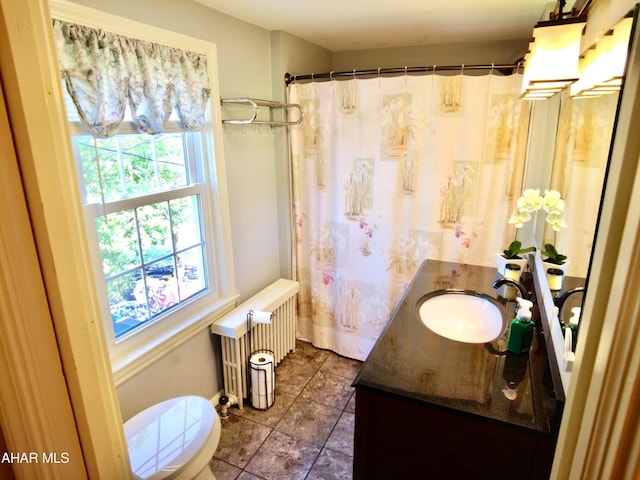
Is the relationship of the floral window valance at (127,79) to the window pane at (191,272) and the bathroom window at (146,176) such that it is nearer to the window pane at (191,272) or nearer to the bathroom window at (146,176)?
the bathroom window at (146,176)

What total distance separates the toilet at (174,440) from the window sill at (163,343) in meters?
0.22

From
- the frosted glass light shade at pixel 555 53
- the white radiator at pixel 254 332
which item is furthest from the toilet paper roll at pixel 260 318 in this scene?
the frosted glass light shade at pixel 555 53

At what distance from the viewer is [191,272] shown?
219 cm

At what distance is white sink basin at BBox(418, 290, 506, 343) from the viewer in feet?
5.68

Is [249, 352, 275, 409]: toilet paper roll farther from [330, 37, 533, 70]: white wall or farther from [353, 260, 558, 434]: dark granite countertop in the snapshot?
[330, 37, 533, 70]: white wall

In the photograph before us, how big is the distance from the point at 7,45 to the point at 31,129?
0.09 metres

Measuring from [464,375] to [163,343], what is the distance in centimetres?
144

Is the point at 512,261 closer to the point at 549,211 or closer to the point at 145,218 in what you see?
the point at 549,211

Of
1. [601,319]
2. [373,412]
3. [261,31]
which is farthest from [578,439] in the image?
[261,31]

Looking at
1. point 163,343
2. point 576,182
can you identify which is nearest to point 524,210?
point 576,182

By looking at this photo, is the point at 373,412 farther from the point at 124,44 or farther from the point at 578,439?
the point at 124,44

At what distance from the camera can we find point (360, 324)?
2.87m

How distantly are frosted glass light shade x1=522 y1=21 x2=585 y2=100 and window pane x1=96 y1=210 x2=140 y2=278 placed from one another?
1752 millimetres

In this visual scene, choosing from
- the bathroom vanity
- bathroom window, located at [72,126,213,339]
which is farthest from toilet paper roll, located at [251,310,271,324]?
the bathroom vanity
